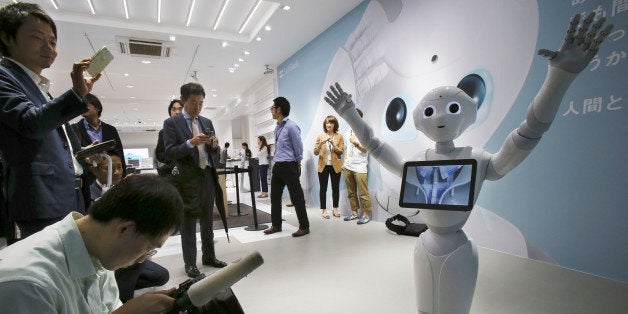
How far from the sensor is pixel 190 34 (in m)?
4.88

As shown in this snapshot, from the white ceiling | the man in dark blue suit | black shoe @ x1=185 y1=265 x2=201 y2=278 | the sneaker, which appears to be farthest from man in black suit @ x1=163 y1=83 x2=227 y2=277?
the white ceiling

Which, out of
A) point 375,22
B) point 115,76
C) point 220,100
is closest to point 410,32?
point 375,22

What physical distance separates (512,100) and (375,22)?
2.14 metres

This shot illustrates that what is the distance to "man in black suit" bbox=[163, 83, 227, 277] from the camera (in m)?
2.21

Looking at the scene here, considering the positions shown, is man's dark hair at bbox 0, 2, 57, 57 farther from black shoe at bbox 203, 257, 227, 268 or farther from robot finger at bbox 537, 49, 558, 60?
black shoe at bbox 203, 257, 227, 268

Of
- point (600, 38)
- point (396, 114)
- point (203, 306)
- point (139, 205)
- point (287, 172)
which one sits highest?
point (396, 114)

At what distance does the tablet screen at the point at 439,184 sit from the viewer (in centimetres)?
122

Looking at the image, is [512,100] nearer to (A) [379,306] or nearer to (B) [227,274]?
(A) [379,306]

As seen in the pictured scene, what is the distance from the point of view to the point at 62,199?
109 cm

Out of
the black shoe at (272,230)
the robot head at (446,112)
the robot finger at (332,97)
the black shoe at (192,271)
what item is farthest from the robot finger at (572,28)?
the black shoe at (272,230)

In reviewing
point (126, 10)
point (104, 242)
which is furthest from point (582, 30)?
point (126, 10)

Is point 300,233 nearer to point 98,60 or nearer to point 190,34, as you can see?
point 98,60

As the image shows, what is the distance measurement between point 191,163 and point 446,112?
1761mm

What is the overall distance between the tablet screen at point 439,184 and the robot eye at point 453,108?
0.26m
